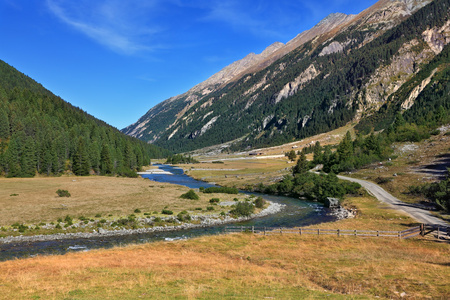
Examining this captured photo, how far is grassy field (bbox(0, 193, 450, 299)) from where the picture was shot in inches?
687

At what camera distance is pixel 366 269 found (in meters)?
22.9

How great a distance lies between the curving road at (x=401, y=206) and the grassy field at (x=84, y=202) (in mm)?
34172

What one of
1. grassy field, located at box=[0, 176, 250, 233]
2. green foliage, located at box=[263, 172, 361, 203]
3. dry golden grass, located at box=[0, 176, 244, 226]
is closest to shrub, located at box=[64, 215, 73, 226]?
grassy field, located at box=[0, 176, 250, 233]

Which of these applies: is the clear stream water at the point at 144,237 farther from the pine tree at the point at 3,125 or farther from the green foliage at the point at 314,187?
the pine tree at the point at 3,125

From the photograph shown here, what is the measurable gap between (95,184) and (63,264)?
63645mm

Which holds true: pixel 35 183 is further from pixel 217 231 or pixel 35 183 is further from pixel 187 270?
pixel 187 270

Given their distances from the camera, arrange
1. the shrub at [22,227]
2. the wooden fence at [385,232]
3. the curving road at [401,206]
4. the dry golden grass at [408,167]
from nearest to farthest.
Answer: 1. the wooden fence at [385,232]
2. the shrub at [22,227]
3. the curving road at [401,206]
4. the dry golden grass at [408,167]

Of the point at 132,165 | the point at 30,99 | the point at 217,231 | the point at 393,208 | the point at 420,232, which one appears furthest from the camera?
the point at 30,99

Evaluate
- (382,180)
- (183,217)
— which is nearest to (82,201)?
(183,217)

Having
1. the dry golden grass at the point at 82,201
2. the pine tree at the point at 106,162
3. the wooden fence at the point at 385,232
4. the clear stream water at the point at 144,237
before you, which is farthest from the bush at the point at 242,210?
the pine tree at the point at 106,162

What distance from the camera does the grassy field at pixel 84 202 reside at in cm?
4819

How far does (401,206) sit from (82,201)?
65.3 meters

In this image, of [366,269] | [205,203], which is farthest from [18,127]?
[366,269]

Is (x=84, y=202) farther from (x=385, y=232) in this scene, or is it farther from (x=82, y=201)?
(x=385, y=232)
